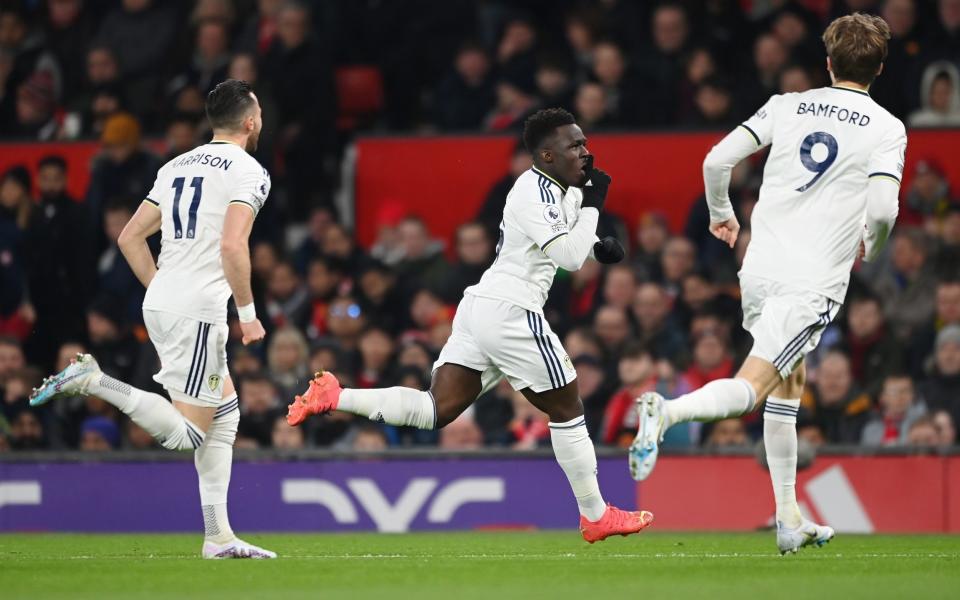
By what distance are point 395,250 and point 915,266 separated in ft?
14.2

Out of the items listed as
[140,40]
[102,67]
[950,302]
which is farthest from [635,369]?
[140,40]

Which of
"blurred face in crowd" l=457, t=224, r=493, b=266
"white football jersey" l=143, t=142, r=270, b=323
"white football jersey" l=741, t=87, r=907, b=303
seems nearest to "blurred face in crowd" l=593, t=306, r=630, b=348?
"blurred face in crowd" l=457, t=224, r=493, b=266

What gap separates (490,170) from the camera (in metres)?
15.6

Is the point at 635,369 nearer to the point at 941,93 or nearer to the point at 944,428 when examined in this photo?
the point at 944,428

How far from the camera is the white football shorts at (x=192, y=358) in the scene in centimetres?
866

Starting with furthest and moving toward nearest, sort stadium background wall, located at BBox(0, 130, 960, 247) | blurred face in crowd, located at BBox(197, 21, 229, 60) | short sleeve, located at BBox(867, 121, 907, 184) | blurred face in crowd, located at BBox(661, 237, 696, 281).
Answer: blurred face in crowd, located at BBox(197, 21, 229, 60) < stadium background wall, located at BBox(0, 130, 960, 247) < blurred face in crowd, located at BBox(661, 237, 696, 281) < short sleeve, located at BBox(867, 121, 907, 184)

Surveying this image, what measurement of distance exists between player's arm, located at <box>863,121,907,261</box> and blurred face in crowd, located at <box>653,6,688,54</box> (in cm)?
730

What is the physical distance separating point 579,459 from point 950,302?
198 inches

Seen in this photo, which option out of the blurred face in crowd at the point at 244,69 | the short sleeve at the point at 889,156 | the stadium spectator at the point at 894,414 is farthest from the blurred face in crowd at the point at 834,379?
the blurred face in crowd at the point at 244,69

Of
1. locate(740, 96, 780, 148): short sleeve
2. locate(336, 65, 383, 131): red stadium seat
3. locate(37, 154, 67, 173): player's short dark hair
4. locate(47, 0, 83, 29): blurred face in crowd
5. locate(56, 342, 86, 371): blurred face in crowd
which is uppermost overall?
locate(47, 0, 83, 29): blurred face in crowd

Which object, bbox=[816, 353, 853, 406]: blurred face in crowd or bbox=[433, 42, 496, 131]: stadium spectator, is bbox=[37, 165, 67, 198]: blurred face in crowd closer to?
bbox=[433, 42, 496, 131]: stadium spectator

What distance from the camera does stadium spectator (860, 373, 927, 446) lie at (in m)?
12.3

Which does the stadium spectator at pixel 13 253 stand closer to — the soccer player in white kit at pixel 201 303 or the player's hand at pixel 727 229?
the soccer player in white kit at pixel 201 303

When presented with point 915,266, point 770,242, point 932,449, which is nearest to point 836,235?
point 770,242
